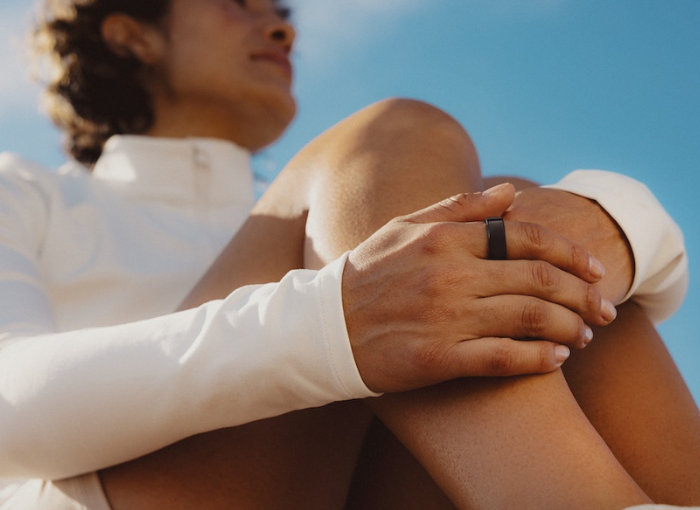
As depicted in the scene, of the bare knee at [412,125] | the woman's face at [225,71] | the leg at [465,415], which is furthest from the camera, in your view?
the woman's face at [225,71]

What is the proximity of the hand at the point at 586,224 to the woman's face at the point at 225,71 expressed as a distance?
39.5 inches

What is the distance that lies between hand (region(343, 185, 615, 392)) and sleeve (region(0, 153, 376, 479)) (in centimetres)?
3

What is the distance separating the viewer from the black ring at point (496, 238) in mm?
702

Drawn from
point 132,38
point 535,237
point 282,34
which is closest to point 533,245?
point 535,237

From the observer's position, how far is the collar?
5.14 feet

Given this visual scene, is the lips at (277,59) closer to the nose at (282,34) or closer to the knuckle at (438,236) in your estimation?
the nose at (282,34)

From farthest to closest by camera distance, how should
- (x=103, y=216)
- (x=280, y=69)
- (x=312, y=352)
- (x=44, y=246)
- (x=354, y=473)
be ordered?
(x=280, y=69), (x=103, y=216), (x=44, y=246), (x=354, y=473), (x=312, y=352)

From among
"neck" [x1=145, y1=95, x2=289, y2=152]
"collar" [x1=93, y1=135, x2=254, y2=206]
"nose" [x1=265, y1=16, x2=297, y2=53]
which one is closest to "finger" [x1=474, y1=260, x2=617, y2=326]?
"collar" [x1=93, y1=135, x2=254, y2=206]

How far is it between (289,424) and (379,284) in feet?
0.77

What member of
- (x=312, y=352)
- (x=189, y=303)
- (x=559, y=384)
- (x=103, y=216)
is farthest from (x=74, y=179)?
(x=559, y=384)

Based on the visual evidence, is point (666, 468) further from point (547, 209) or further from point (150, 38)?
point (150, 38)

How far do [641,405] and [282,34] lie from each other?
50.3 inches

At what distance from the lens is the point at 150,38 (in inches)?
70.0

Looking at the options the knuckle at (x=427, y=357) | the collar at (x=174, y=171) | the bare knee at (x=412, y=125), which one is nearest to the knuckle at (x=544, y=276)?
the knuckle at (x=427, y=357)
